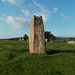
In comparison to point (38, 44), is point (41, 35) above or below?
above

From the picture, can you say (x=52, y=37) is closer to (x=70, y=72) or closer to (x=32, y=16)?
(x=32, y=16)

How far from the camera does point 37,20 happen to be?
13.7m

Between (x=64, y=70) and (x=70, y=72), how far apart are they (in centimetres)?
50

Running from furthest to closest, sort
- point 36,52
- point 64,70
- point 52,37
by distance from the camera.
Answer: point 52,37 → point 36,52 → point 64,70

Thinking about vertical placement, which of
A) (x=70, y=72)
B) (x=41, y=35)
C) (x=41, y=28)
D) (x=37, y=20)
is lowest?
(x=70, y=72)

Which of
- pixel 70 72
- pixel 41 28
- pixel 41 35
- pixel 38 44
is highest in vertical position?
pixel 41 28

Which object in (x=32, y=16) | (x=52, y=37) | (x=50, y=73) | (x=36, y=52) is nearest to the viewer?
(x=50, y=73)

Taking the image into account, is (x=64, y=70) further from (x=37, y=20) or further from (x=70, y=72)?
(x=37, y=20)

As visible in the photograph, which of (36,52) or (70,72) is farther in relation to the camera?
(36,52)

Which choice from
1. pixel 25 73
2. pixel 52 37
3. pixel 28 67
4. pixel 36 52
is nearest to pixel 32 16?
pixel 36 52

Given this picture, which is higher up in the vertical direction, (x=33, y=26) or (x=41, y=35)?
(x=33, y=26)

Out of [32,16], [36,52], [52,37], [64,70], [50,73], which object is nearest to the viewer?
[50,73]

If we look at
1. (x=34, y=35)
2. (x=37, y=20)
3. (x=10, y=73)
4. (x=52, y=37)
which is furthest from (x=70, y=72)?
(x=52, y=37)

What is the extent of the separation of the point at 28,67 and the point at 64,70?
300cm
